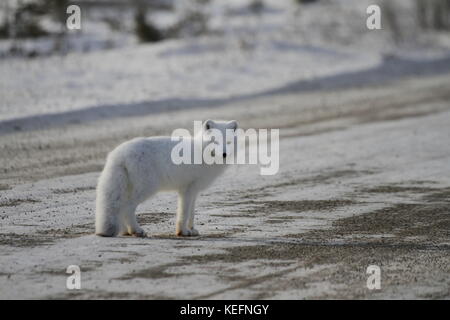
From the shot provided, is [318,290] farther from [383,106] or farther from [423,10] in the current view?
[423,10]

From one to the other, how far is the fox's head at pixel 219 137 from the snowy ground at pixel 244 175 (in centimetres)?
94

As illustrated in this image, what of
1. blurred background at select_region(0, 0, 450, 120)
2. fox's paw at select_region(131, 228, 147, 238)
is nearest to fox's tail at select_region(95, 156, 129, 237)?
fox's paw at select_region(131, 228, 147, 238)

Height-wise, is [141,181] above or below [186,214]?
above

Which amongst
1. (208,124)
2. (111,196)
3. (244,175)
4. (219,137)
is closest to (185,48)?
(244,175)

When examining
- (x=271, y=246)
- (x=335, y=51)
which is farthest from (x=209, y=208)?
(x=335, y=51)

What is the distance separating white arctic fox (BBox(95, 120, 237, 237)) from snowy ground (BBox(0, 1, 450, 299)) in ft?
0.67

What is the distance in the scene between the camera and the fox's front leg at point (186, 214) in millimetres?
9383

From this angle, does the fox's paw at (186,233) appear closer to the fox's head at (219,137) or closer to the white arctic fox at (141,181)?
the white arctic fox at (141,181)

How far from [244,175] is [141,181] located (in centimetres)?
497

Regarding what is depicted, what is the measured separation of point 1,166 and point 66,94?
8.18 metres

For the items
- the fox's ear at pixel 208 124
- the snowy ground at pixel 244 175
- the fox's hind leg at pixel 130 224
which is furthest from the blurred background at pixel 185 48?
the fox's hind leg at pixel 130 224

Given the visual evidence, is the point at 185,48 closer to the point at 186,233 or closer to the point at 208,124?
the point at 208,124

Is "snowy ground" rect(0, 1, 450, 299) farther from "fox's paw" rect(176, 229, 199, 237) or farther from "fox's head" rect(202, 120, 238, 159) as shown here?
"fox's head" rect(202, 120, 238, 159)

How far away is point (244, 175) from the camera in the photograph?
13.8 m
